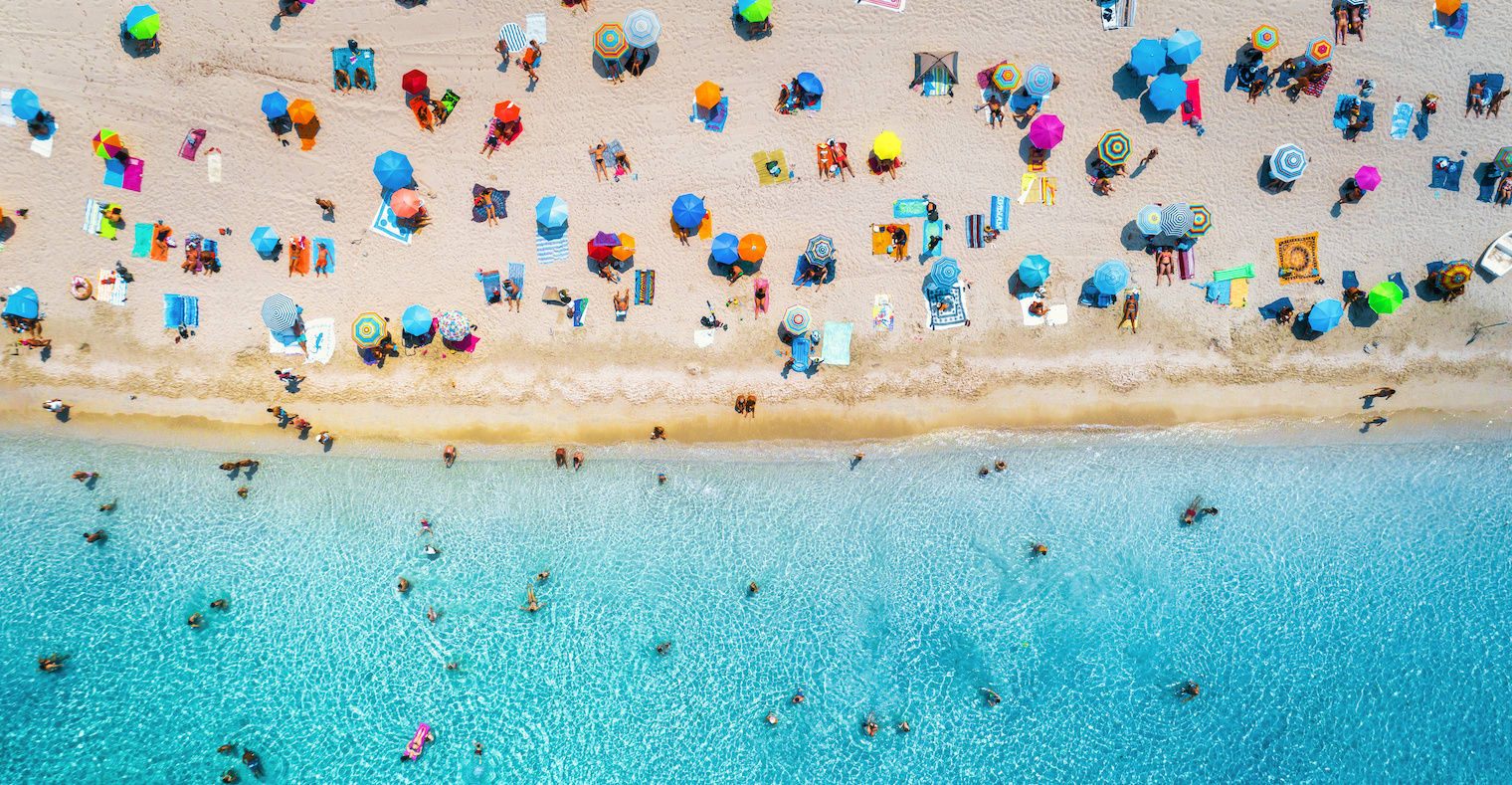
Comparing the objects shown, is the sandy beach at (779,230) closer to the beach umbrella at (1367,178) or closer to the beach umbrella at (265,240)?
the beach umbrella at (265,240)

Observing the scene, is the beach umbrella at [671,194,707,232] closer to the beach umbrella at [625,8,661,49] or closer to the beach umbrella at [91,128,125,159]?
the beach umbrella at [625,8,661,49]

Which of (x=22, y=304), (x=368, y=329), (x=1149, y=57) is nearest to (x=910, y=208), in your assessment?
(x=1149, y=57)

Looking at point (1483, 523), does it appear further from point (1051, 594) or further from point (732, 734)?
point (732, 734)

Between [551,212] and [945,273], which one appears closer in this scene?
[945,273]

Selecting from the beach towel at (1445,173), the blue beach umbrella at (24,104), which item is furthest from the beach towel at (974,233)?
the blue beach umbrella at (24,104)

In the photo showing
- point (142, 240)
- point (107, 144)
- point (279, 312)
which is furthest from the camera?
point (142, 240)

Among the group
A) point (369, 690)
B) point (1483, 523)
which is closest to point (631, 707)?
point (369, 690)

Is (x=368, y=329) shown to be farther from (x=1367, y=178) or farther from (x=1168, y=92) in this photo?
(x=1367, y=178)
